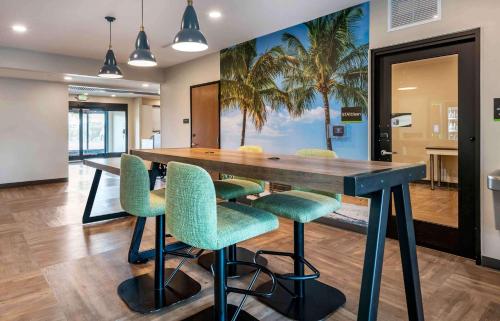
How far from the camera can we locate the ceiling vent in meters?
3.08

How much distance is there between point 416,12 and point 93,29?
13.2 feet

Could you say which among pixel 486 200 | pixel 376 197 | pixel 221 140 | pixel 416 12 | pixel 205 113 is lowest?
pixel 486 200

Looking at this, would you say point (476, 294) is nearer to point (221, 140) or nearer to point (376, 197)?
point (376, 197)

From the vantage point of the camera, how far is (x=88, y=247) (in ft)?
10.8

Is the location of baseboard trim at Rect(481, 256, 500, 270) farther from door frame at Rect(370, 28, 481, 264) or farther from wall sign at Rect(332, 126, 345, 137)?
wall sign at Rect(332, 126, 345, 137)

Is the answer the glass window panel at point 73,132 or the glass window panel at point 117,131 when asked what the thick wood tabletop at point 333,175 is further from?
the glass window panel at point 117,131

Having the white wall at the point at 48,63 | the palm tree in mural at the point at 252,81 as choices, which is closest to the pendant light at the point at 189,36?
the palm tree in mural at the point at 252,81

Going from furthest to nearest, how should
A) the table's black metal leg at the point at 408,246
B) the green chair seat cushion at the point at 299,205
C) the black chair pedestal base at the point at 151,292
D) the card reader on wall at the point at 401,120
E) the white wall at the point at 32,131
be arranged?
the white wall at the point at 32,131 → the card reader on wall at the point at 401,120 → the black chair pedestal base at the point at 151,292 → the green chair seat cushion at the point at 299,205 → the table's black metal leg at the point at 408,246

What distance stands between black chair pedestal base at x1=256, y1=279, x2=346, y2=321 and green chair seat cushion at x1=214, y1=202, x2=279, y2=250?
0.72 m

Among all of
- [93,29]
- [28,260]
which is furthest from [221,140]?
[28,260]

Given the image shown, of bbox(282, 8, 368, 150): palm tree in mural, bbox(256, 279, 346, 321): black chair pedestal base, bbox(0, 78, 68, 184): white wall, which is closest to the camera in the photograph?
bbox(256, 279, 346, 321): black chair pedestal base

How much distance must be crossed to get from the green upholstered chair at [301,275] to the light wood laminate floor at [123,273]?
0.31 feet

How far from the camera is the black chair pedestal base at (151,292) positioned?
2175 mm

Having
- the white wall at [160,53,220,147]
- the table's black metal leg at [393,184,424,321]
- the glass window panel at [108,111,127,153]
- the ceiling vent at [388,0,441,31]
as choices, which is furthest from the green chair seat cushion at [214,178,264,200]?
the glass window panel at [108,111,127,153]
